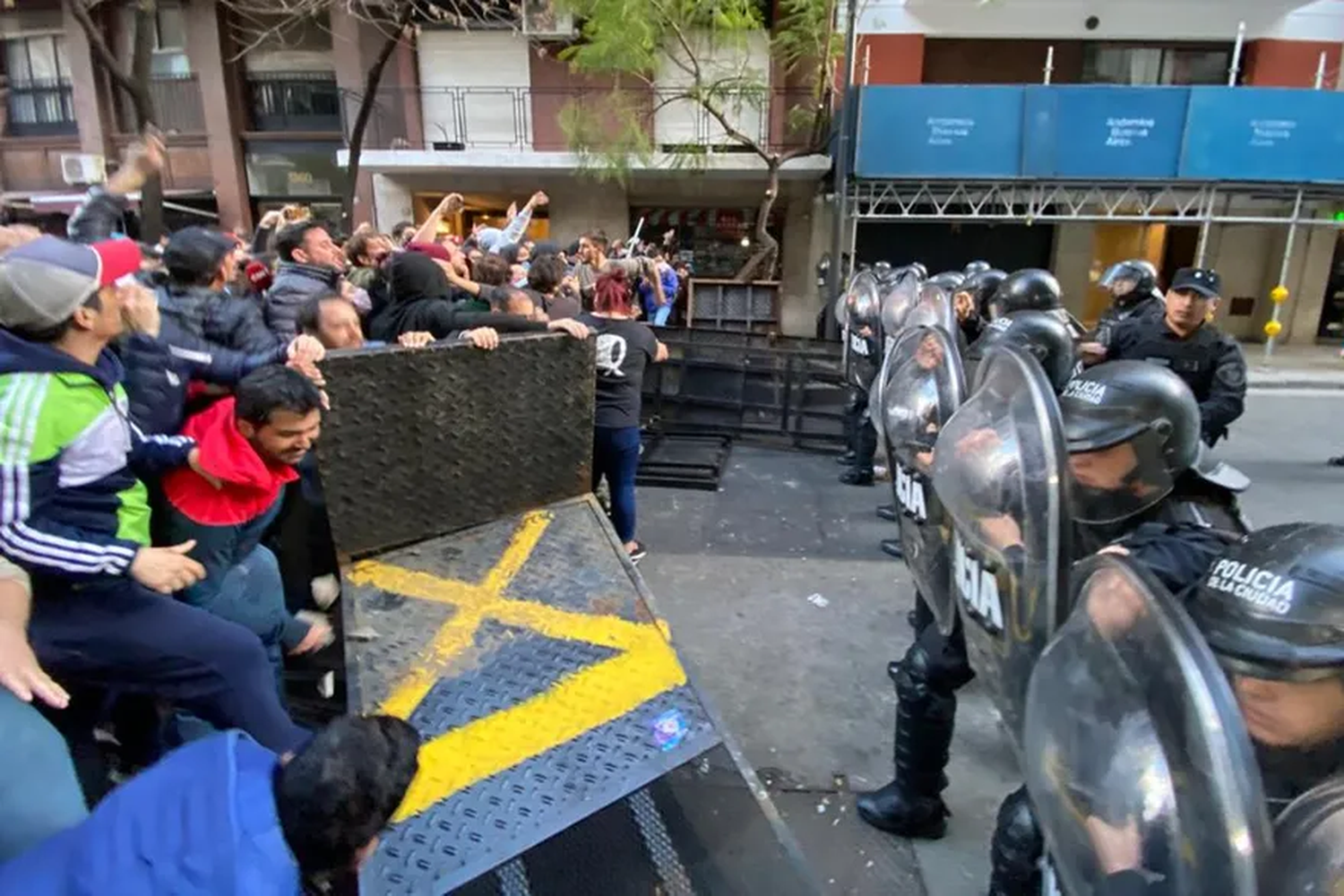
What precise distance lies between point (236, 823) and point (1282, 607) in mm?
1669

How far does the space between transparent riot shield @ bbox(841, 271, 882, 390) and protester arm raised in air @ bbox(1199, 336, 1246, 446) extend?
7.32 feet

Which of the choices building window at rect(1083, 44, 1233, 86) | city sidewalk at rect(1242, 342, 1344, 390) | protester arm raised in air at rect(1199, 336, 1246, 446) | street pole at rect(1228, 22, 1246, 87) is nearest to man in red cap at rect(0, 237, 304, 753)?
protester arm raised in air at rect(1199, 336, 1246, 446)

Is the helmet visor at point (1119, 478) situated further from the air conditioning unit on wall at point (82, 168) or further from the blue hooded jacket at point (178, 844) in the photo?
the air conditioning unit on wall at point (82, 168)

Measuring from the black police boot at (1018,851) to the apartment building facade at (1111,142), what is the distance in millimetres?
10846

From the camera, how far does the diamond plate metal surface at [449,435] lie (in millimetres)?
2768

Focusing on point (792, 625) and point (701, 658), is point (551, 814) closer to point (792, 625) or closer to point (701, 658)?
point (701, 658)

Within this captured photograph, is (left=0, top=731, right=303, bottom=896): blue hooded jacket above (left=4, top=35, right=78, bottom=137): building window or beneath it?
beneath

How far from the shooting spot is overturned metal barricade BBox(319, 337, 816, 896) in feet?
7.27

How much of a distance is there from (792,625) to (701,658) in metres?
0.65

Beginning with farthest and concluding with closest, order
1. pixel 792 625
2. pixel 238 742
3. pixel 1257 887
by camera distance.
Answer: pixel 792 625 → pixel 238 742 → pixel 1257 887

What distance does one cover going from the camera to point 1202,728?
884mm

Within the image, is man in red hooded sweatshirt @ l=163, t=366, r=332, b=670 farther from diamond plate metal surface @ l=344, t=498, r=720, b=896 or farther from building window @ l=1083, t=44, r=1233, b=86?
building window @ l=1083, t=44, r=1233, b=86

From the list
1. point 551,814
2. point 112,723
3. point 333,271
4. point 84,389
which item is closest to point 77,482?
point 84,389

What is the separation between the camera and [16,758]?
1.61 meters
